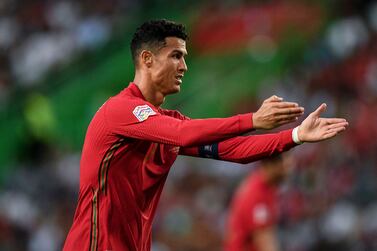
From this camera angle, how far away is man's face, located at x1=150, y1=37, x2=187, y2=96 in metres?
6.00

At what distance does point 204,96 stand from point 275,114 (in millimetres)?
9318

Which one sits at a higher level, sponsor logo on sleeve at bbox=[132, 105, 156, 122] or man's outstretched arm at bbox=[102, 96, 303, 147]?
sponsor logo on sleeve at bbox=[132, 105, 156, 122]

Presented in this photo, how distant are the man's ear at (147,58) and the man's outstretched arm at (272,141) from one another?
0.58 metres

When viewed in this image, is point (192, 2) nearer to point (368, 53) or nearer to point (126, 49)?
point (126, 49)

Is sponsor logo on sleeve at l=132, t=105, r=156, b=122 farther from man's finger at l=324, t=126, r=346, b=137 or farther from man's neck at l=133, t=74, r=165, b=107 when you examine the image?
man's finger at l=324, t=126, r=346, b=137

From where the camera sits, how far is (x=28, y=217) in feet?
44.8

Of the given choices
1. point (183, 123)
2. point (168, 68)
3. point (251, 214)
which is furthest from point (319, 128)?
point (251, 214)

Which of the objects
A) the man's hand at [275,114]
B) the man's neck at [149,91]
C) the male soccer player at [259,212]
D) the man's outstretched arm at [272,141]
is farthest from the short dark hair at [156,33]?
the male soccer player at [259,212]

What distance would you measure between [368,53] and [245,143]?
6.86m

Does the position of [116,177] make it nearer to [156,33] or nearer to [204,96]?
[156,33]

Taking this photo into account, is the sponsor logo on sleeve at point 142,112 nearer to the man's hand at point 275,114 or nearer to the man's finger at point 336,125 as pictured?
the man's hand at point 275,114

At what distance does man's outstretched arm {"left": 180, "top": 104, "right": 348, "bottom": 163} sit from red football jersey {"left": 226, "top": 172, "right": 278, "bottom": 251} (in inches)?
98.5

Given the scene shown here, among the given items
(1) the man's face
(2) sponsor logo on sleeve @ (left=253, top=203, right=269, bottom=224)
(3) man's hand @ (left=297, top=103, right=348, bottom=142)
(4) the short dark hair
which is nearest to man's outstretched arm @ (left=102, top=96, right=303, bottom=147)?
(3) man's hand @ (left=297, top=103, right=348, bottom=142)

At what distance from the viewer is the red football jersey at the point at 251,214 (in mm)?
8523
